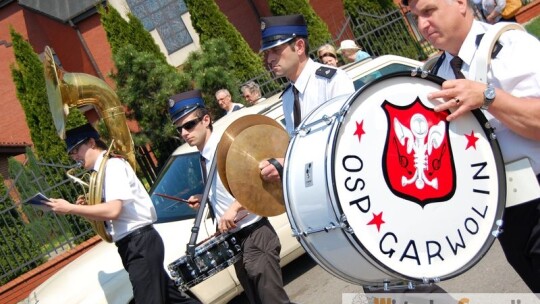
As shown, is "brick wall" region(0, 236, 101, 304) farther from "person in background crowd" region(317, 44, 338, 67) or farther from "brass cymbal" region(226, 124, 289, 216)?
"brass cymbal" region(226, 124, 289, 216)

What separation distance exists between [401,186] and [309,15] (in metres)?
20.5

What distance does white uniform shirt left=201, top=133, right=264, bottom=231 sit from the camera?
4.74 metres

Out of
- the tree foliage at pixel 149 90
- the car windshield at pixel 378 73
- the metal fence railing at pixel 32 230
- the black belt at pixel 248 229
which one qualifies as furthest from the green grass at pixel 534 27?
the black belt at pixel 248 229

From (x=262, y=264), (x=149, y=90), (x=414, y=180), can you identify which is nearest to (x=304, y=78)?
(x=262, y=264)

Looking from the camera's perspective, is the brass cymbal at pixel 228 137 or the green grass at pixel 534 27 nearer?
the brass cymbal at pixel 228 137

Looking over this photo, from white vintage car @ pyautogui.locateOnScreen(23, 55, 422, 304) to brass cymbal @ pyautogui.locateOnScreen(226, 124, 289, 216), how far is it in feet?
5.25

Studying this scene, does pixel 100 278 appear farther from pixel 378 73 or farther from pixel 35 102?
pixel 35 102

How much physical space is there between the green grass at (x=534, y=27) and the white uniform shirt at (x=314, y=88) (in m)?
12.0

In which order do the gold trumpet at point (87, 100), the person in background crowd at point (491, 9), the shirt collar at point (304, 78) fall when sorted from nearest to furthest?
the shirt collar at point (304, 78)
the gold trumpet at point (87, 100)
the person in background crowd at point (491, 9)

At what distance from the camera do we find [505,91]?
2750mm

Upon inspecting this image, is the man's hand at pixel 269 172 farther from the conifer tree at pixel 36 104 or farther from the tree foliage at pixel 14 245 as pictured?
the conifer tree at pixel 36 104

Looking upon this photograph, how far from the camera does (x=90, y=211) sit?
191 inches

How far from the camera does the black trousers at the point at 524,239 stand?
2807 millimetres

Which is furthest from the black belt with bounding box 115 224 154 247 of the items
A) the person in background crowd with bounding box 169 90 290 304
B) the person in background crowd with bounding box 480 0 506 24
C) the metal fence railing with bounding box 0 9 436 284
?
the metal fence railing with bounding box 0 9 436 284
